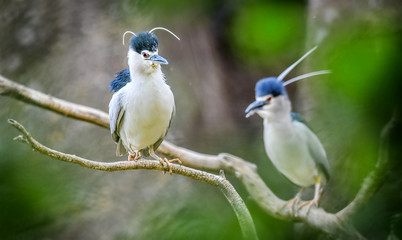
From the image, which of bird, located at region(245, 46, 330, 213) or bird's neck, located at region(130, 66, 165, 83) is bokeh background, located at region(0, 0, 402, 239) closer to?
bird, located at region(245, 46, 330, 213)

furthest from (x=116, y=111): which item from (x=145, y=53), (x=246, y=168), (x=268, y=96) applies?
(x=246, y=168)

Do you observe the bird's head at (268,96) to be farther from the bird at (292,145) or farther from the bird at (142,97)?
the bird at (142,97)

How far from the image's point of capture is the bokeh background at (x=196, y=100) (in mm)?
774

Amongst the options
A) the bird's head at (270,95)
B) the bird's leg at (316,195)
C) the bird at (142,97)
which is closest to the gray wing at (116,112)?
the bird at (142,97)

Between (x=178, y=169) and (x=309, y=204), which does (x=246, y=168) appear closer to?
(x=309, y=204)

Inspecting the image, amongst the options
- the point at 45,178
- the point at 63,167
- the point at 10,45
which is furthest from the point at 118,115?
the point at 10,45

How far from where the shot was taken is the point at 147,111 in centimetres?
127

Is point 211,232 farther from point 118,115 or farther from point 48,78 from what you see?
point 48,78

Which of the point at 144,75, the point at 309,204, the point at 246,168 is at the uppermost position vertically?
the point at 144,75

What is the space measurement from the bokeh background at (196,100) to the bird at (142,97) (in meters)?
0.12

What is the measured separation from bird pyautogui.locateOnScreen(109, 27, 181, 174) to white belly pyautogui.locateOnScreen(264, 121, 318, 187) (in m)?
0.41

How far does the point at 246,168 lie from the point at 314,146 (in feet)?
2.15

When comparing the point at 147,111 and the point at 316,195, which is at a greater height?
the point at 147,111

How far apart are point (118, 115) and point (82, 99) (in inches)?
35.1
